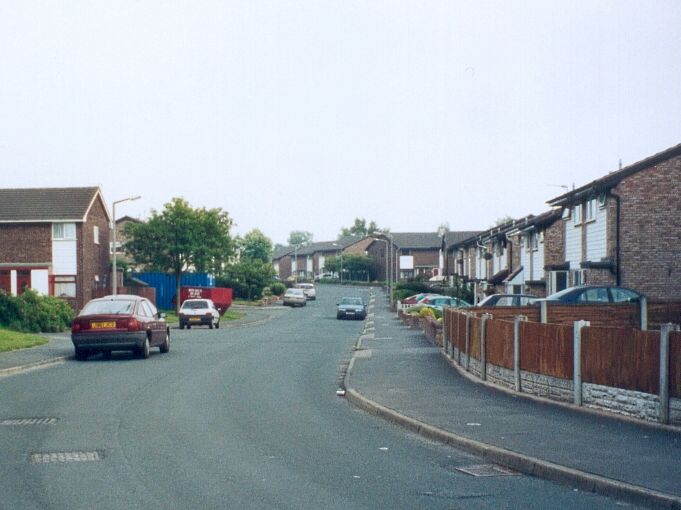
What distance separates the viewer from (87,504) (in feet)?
23.9

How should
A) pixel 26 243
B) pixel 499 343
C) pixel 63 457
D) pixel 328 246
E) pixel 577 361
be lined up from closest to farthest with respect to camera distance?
pixel 63 457, pixel 577 361, pixel 499 343, pixel 26 243, pixel 328 246

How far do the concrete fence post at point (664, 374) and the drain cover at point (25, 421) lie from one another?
7.92m

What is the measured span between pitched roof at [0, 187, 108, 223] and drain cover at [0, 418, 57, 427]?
39326 mm

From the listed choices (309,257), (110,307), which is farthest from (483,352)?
(309,257)

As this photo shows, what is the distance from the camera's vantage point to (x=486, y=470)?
8.87 metres

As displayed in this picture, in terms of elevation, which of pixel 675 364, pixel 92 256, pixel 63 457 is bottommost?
pixel 63 457

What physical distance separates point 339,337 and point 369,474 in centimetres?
2659

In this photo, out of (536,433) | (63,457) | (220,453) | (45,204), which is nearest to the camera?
(63,457)

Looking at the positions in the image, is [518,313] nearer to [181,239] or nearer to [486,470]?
[486,470]

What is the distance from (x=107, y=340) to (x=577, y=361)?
506 inches

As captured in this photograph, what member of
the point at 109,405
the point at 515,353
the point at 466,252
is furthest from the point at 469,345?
the point at 466,252

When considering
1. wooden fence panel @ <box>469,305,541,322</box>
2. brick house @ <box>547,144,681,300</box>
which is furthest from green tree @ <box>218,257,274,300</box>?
wooden fence panel @ <box>469,305,541,322</box>

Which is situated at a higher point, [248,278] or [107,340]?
[248,278]

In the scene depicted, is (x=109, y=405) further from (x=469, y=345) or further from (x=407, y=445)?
(x=469, y=345)
